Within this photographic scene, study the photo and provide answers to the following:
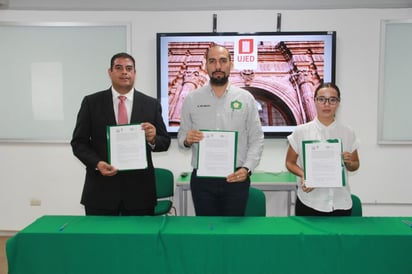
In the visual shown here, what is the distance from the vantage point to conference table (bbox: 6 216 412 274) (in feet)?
5.12

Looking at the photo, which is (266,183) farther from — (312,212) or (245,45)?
(245,45)

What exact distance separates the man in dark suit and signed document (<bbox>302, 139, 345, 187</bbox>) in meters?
0.94

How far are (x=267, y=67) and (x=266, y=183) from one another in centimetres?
129

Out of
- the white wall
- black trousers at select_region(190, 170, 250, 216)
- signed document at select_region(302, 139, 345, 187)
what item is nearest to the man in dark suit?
black trousers at select_region(190, 170, 250, 216)

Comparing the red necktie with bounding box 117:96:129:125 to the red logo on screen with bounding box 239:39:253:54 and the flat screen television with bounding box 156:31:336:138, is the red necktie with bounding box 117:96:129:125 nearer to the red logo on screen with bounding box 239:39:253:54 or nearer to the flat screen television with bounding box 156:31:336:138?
the flat screen television with bounding box 156:31:336:138

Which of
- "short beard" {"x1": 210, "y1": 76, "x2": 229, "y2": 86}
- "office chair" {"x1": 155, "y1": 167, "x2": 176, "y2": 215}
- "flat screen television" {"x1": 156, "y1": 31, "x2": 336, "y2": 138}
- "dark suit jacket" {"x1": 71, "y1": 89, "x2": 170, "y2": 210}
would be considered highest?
"flat screen television" {"x1": 156, "y1": 31, "x2": 336, "y2": 138}

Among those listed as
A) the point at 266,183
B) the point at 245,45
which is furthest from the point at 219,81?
the point at 245,45

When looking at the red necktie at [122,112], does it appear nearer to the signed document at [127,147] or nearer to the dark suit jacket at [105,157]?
the dark suit jacket at [105,157]

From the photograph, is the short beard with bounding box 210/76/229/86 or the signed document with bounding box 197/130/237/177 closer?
the signed document with bounding box 197/130/237/177

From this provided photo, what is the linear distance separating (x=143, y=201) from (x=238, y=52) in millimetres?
2178

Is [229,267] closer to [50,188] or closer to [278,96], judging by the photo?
[278,96]

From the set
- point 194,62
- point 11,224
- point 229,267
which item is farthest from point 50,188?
point 229,267

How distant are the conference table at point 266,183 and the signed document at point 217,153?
54.9 inches

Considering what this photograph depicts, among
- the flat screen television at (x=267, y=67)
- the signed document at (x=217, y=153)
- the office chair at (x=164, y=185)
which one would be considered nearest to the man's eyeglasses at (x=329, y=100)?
the signed document at (x=217, y=153)
